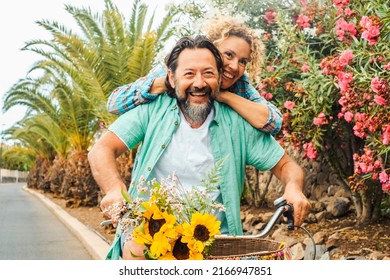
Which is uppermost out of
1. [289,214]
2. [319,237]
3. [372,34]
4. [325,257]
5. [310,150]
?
[372,34]

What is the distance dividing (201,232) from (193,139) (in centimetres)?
65

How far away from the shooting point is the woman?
2.52m

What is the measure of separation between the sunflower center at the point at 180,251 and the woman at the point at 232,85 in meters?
0.74

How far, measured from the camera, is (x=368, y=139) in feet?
17.3

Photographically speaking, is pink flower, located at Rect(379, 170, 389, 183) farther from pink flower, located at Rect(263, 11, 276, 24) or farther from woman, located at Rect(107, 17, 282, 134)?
woman, located at Rect(107, 17, 282, 134)

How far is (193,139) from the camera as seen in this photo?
2498 mm

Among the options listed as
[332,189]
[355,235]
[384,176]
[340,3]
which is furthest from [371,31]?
[332,189]

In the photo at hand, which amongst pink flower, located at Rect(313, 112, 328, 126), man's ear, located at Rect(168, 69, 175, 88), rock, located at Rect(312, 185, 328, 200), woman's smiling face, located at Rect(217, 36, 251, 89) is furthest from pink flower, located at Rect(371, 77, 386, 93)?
rock, located at Rect(312, 185, 328, 200)

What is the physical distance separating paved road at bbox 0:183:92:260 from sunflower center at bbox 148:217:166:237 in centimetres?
455

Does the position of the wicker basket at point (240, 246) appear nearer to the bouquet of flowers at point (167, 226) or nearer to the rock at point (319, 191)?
the bouquet of flowers at point (167, 226)

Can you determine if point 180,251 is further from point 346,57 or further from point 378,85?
point 346,57

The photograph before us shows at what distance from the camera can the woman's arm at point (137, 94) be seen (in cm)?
251
